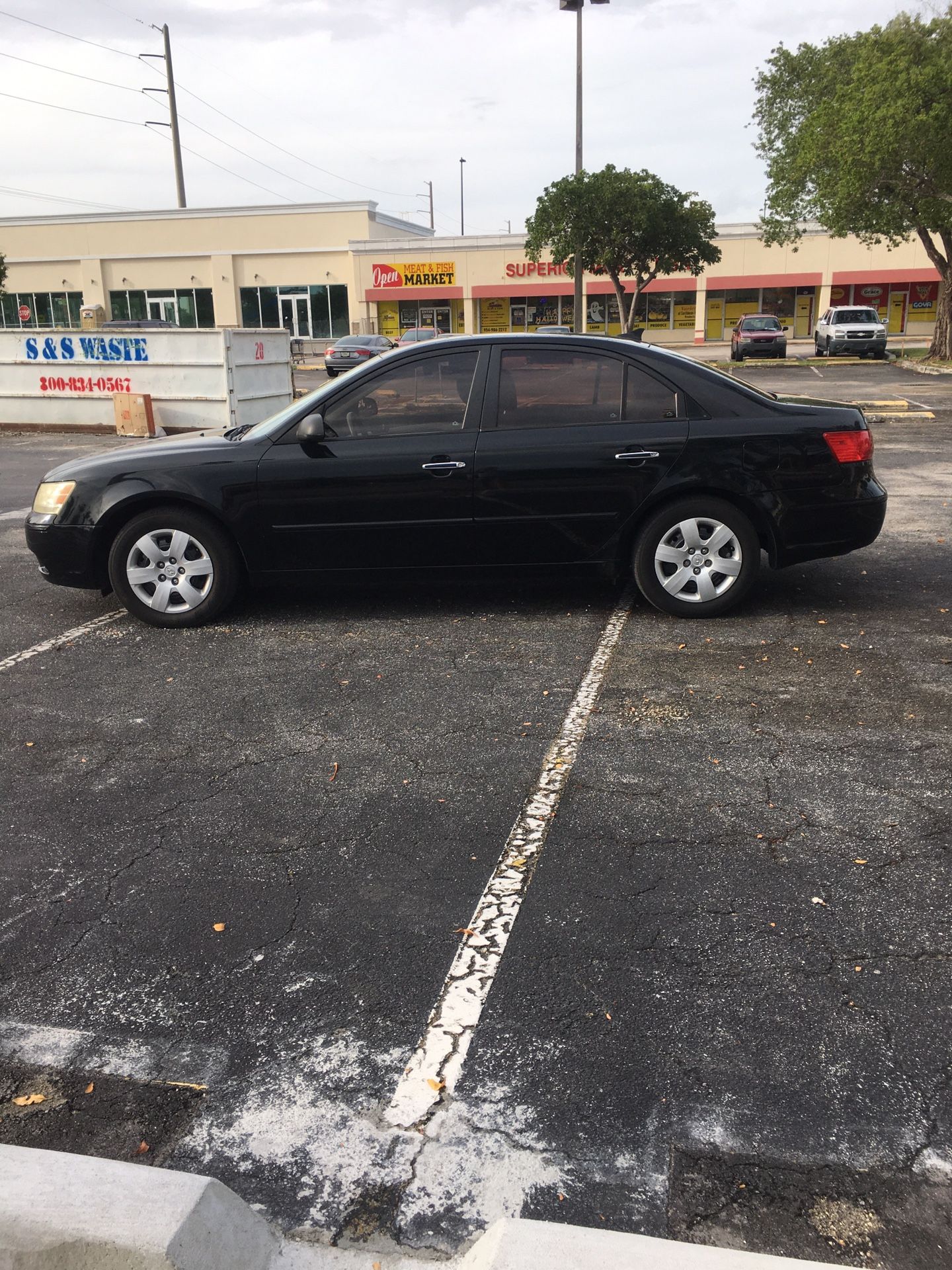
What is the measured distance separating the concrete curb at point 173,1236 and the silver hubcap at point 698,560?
4584 millimetres

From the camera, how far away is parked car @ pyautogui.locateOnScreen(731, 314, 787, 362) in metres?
36.0

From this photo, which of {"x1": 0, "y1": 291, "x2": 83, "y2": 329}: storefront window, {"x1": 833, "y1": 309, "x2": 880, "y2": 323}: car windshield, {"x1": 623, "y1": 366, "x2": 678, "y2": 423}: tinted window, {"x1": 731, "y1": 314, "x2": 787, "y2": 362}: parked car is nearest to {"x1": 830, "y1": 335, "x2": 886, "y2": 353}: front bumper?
{"x1": 833, "y1": 309, "x2": 880, "y2": 323}: car windshield

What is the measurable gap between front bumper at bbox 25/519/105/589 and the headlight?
79mm

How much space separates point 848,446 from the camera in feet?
20.2

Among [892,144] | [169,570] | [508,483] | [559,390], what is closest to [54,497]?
[169,570]

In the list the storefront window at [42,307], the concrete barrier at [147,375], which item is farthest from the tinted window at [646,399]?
the storefront window at [42,307]

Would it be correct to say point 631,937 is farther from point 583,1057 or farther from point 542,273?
point 542,273

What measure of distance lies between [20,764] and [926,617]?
197 inches

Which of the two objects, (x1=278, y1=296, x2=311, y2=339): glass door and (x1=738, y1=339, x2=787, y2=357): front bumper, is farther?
(x1=278, y1=296, x2=311, y2=339): glass door

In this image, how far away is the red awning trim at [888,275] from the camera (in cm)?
4959

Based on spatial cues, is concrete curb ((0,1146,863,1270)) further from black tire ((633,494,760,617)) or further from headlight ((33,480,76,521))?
headlight ((33,480,76,521))

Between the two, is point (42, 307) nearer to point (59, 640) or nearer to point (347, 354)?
point (347, 354)

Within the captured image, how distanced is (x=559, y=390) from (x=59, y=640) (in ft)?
10.9

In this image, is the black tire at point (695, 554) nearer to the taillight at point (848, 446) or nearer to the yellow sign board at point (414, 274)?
the taillight at point (848, 446)
